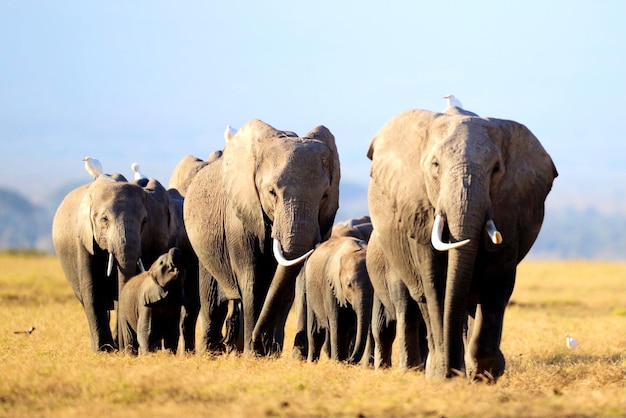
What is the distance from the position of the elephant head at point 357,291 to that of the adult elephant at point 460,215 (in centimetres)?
282

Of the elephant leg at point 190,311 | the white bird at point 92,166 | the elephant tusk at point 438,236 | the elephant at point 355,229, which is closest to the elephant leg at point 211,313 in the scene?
the elephant leg at point 190,311

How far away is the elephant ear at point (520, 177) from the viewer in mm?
10875

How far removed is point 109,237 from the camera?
15203 millimetres

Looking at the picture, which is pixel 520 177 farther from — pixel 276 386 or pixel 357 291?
pixel 357 291

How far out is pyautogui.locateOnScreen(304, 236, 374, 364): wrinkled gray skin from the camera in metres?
14.6

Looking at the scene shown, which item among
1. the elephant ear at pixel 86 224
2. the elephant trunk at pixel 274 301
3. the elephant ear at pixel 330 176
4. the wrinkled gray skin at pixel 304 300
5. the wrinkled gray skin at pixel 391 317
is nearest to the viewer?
the wrinkled gray skin at pixel 391 317

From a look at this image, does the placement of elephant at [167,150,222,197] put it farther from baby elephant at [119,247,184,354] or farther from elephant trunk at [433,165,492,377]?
elephant trunk at [433,165,492,377]

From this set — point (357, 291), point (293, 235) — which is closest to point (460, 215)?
point (293, 235)

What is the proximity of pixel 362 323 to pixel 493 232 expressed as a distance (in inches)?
183

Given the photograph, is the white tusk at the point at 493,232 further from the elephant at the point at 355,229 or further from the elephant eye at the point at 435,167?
the elephant at the point at 355,229

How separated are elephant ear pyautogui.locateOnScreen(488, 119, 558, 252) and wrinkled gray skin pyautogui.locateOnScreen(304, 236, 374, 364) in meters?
3.62

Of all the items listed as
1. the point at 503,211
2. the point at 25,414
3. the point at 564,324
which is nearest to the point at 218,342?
the point at 503,211

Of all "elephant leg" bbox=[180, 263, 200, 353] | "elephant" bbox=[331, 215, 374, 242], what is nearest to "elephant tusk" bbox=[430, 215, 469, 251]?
"elephant leg" bbox=[180, 263, 200, 353]

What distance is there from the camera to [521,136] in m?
11.3
